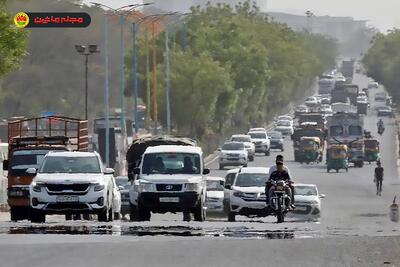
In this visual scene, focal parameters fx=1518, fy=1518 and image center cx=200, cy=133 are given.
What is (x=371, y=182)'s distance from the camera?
8844 centimetres

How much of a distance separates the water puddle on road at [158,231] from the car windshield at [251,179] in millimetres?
12741

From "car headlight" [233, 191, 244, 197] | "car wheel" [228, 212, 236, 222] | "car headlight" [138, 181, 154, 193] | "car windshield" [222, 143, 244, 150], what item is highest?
"car headlight" [138, 181, 154, 193]

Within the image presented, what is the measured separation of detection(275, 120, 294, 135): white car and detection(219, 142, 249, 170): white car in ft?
151

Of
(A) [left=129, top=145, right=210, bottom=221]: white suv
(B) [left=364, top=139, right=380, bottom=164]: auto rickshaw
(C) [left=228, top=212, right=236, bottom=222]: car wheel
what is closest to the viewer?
(A) [left=129, top=145, right=210, bottom=221]: white suv

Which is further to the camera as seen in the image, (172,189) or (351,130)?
(351,130)

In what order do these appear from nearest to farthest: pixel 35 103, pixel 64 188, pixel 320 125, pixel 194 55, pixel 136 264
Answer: pixel 136 264, pixel 64 188, pixel 320 125, pixel 194 55, pixel 35 103

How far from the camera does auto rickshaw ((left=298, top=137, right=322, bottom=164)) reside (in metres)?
107

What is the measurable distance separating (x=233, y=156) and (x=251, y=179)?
50.6m

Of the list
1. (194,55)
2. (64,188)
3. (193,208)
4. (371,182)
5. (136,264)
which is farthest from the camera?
(194,55)

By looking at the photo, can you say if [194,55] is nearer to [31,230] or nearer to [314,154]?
[314,154]

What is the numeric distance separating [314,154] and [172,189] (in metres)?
71.1

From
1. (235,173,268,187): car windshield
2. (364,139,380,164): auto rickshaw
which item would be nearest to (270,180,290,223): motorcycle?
(235,173,268,187): car windshield

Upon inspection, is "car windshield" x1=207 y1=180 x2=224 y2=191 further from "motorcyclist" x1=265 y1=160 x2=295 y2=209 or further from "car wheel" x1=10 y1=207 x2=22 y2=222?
"motorcyclist" x1=265 y1=160 x2=295 y2=209

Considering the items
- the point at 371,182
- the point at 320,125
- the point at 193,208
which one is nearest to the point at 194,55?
the point at 320,125
